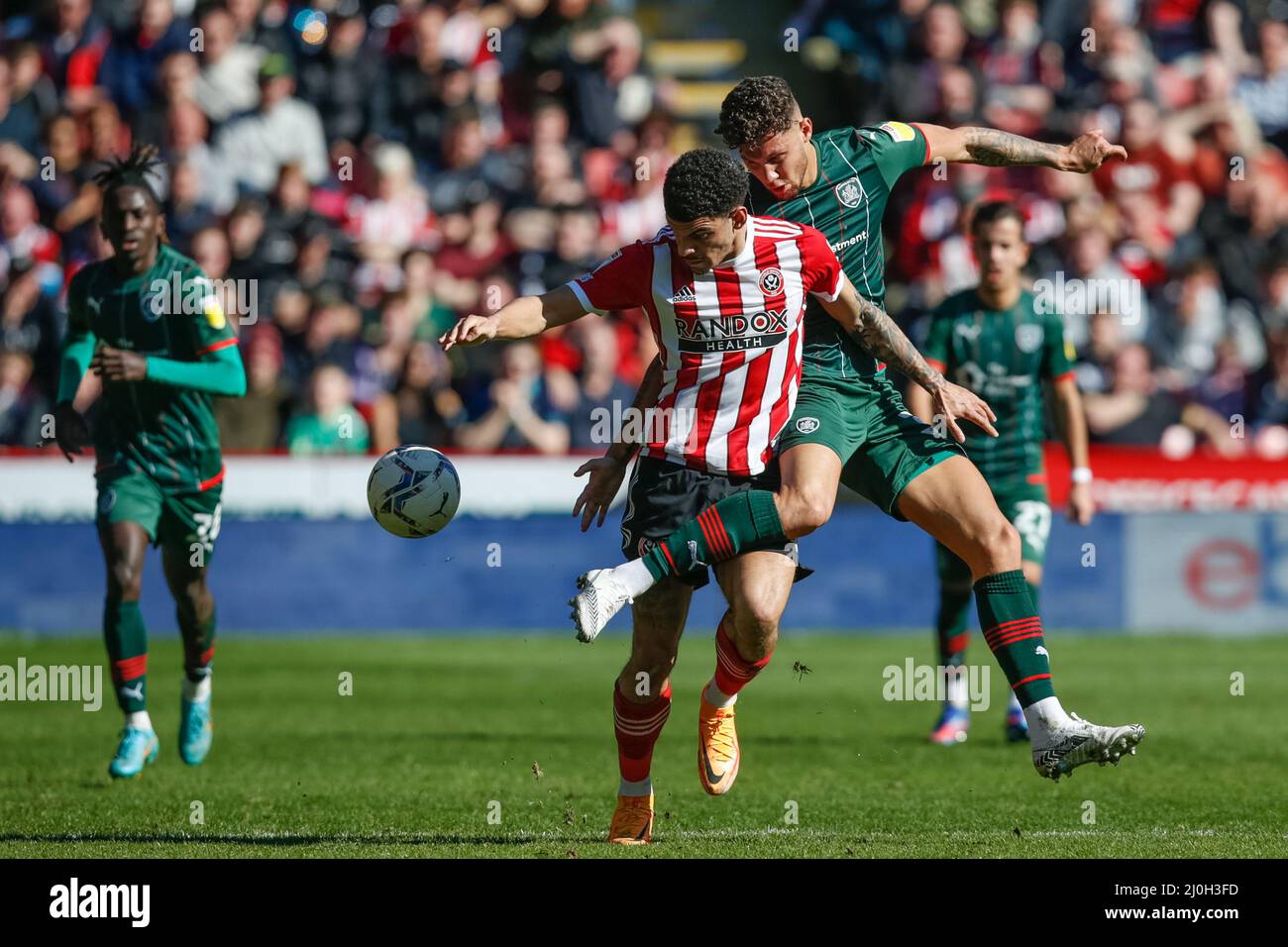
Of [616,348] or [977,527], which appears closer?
[977,527]

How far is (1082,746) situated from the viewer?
21.1ft

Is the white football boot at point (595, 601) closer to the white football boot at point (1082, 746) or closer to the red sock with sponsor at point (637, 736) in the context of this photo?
the red sock with sponsor at point (637, 736)

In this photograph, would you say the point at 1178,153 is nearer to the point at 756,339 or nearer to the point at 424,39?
the point at 424,39

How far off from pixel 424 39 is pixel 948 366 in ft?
33.3

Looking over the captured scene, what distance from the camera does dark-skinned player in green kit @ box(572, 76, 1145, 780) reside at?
268 inches

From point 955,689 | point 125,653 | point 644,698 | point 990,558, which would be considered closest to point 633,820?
point 644,698

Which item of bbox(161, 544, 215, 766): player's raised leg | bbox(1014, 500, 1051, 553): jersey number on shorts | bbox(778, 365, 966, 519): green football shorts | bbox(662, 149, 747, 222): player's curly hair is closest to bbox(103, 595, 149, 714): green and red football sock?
bbox(161, 544, 215, 766): player's raised leg

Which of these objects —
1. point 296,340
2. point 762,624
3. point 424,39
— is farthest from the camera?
point 424,39

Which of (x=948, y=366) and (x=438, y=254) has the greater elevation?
(x=438, y=254)

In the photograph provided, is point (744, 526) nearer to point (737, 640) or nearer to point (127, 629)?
point (737, 640)

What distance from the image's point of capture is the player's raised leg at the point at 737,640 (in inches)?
275

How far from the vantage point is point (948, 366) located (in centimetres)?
1068

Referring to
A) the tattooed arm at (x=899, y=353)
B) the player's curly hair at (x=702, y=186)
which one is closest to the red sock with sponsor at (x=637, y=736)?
the tattooed arm at (x=899, y=353)

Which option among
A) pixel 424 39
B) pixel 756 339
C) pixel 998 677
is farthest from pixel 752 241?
pixel 424 39
